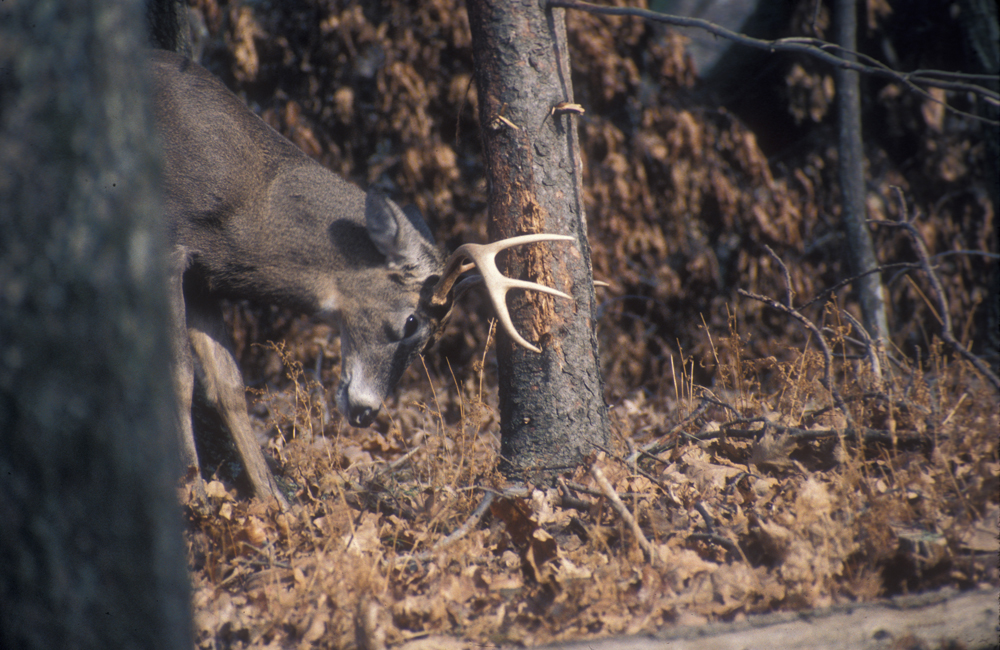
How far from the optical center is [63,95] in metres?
1.31

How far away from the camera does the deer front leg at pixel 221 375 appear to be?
12.7 feet

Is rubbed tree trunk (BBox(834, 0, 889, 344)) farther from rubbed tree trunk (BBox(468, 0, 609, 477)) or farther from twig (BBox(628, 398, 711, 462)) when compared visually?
rubbed tree trunk (BBox(468, 0, 609, 477))

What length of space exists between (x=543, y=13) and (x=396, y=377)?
96.9 inches

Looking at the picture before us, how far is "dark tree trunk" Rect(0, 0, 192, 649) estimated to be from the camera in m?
1.27

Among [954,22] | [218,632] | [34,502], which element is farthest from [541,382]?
[954,22]

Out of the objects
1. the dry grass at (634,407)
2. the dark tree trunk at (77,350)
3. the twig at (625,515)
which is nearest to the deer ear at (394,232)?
the dry grass at (634,407)

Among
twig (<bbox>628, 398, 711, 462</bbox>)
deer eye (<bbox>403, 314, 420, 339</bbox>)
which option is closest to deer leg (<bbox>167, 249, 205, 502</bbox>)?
deer eye (<bbox>403, 314, 420, 339</bbox>)

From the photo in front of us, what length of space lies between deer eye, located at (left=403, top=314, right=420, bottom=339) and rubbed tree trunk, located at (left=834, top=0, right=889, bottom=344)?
365 centimetres

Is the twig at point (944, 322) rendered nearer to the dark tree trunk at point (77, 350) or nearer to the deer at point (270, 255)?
the deer at point (270, 255)

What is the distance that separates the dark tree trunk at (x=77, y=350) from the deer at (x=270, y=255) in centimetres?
233

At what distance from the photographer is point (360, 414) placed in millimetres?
4152

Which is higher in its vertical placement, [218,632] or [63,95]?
[63,95]

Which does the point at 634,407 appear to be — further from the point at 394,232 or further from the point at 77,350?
the point at 77,350

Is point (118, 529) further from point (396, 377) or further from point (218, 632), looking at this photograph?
point (396, 377)
